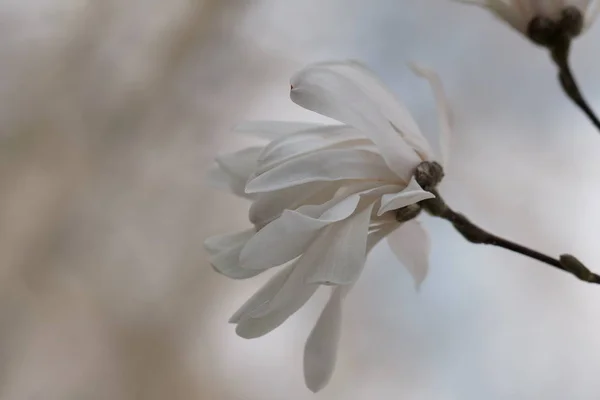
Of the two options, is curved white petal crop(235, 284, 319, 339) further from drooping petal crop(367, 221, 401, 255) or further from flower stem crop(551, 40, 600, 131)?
flower stem crop(551, 40, 600, 131)

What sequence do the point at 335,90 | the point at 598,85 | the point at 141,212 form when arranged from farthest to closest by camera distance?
1. the point at 141,212
2. the point at 598,85
3. the point at 335,90

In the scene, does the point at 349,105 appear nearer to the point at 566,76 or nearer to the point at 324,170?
the point at 324,170

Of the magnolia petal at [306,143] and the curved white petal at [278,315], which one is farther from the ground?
the magnolia petal at [306,143]

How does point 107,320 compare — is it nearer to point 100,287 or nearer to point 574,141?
point 100,287

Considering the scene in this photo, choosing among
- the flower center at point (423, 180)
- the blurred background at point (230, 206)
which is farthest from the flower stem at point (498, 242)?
the blurred background at point (230, 206)

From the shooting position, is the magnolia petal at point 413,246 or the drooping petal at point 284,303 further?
the magnolia petal at point 413,246

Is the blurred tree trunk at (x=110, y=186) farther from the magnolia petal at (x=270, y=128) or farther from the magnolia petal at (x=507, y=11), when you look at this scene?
the magnolia petal at (x=507, y=11)

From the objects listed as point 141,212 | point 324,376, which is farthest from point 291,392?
point 324,376
